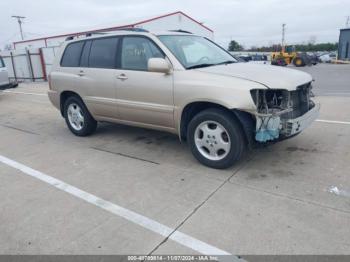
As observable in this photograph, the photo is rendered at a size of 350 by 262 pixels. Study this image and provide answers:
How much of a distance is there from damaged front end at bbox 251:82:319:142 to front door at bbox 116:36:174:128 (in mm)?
1251

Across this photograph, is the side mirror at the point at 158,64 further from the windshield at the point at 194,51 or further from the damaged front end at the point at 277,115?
the damaged front end at the point at 277,115

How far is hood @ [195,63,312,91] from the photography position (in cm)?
378

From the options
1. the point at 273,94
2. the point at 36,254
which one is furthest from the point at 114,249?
the point at 273,94

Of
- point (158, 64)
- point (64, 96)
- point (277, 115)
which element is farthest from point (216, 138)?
point (64, 96)

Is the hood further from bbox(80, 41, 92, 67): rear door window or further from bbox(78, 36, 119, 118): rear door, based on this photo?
bbox(80, 41, 92, 67): rear door window

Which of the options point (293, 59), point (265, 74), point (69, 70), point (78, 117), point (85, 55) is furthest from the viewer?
point (293, 59)

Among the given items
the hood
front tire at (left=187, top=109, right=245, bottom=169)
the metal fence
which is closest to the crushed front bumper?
front tire at (left=187, top=109, right=245, bottom=169)

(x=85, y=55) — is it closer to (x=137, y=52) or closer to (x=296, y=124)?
(x=137, y=52)

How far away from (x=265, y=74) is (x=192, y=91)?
0.97m

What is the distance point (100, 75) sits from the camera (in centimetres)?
528

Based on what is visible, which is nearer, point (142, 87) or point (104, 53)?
point (142, 87)

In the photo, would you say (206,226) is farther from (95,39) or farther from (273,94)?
(95,39)

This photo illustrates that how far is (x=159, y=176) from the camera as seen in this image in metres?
4.13

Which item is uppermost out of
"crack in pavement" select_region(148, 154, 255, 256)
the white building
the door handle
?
the white building
